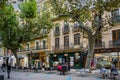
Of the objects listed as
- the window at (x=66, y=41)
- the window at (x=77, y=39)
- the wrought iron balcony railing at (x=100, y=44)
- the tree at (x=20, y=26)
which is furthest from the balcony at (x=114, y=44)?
the tree at (x=20, y=26)

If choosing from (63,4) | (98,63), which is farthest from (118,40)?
(63,4)

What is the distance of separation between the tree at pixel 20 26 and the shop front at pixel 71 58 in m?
5.46

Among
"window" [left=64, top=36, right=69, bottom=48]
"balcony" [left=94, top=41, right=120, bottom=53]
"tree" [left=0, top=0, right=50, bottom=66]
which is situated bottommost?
"balcony" [left=94, top=41, right=120, bottom=53]

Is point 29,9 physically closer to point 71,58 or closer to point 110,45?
point 71,58

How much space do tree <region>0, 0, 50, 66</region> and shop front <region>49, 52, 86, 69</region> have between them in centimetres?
546

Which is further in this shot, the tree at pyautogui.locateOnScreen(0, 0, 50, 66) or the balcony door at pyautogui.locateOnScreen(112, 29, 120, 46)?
the tree at pyautogui.locateOnScreen(0, 0, 50, 66)

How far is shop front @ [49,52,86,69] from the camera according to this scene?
149 feet

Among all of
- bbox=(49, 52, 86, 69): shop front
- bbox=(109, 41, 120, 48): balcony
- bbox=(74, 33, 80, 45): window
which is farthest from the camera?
bbox=(74, 33, 80, 45): window

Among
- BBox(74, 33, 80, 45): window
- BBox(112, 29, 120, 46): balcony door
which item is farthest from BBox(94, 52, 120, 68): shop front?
BBox(74, 33, 80, 45): window

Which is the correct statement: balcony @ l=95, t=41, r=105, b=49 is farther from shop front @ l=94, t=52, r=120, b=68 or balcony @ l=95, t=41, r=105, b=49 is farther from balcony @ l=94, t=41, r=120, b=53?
shop front @ l=94, t=52, r=120, b=68

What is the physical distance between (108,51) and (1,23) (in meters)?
19.8

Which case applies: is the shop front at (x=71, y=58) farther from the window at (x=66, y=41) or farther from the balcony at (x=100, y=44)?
the balcony at (x=100, y=44)

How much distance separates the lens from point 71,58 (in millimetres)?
48031

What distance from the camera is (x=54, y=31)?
53312mm
